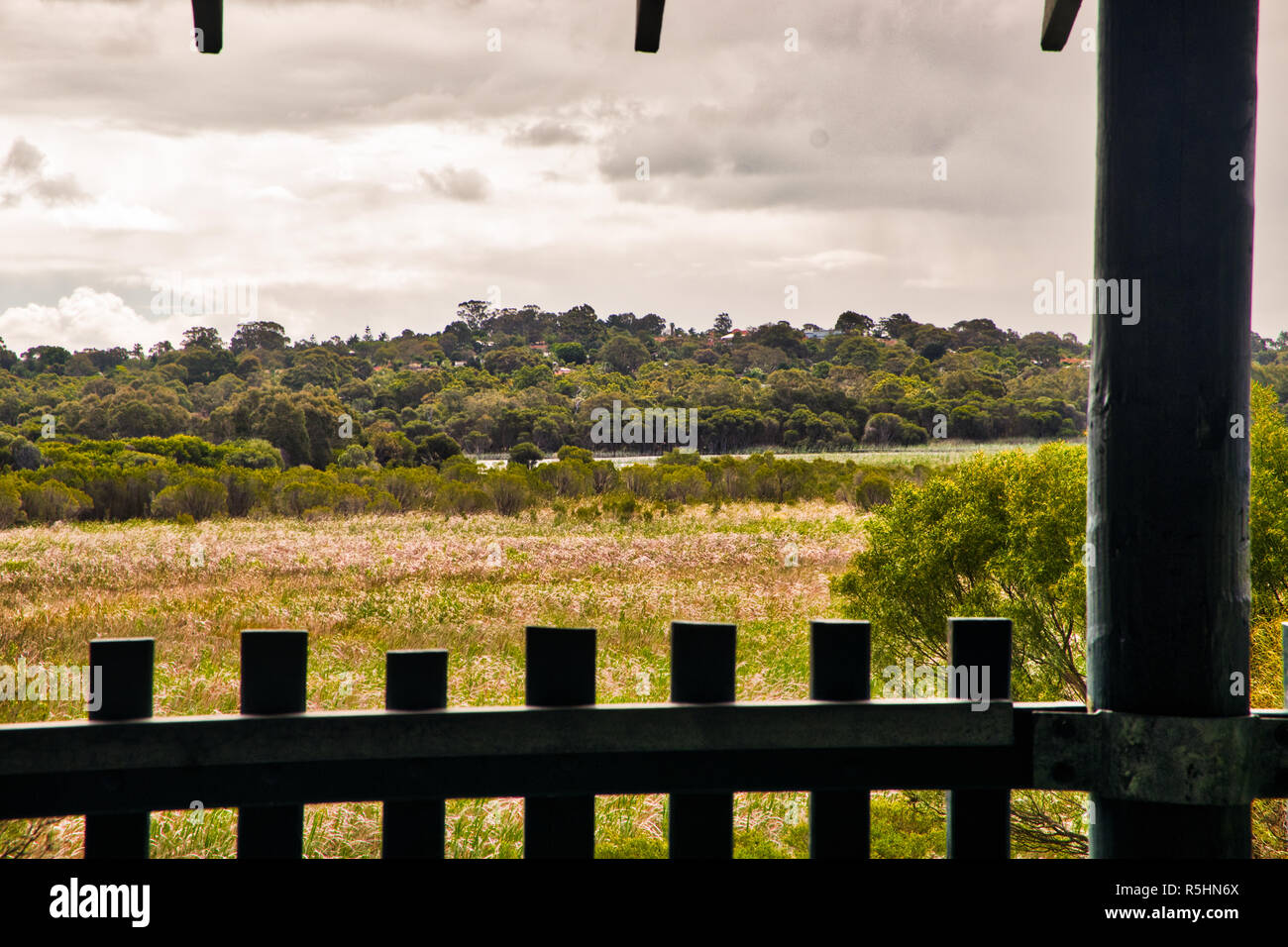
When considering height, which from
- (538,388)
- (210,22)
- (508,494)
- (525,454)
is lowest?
(508,494)

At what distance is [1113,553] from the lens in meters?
1.29

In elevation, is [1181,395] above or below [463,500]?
above

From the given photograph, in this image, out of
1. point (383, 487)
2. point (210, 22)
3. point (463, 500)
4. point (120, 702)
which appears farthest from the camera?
point (383, 487)

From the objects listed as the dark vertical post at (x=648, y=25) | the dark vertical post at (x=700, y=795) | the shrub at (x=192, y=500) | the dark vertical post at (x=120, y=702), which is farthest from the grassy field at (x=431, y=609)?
the dark vertical post at (x=648, y=25)

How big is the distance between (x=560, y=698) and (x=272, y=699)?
36cm

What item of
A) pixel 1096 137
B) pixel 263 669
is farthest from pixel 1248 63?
pixel 263 669

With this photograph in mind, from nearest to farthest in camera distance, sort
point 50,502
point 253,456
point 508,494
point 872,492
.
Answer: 1. point 50,502
2. point 872,492
3. point 508,494
4. point 253,456

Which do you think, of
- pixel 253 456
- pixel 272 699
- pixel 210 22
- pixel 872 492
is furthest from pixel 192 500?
pixel 272 699

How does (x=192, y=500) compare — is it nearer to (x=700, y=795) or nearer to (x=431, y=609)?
(x=431, y=609)

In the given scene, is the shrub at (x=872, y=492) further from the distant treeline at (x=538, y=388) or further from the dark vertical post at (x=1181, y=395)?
the dark vertical post at (x=1181, y=395)

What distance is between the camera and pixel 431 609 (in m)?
11.1

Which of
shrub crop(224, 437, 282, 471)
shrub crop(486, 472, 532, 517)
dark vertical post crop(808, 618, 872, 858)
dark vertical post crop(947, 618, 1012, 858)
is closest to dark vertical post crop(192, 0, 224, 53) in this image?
dark vertical post crop(808, 618, 872, 858)

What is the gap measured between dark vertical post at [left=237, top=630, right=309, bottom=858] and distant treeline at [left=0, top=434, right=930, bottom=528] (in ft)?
61.2
